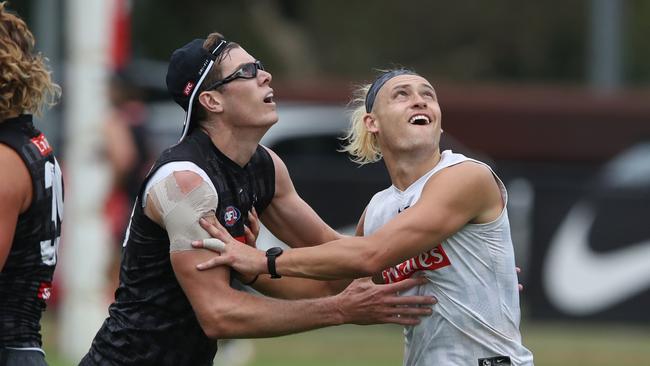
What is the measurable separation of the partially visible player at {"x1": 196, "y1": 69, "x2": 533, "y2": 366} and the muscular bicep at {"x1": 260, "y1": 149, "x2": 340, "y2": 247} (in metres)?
0.70

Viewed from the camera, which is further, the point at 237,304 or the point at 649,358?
the point at 649,358

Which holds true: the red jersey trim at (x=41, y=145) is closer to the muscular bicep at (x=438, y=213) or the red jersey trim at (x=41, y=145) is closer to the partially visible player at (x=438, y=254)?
the partially visible player at (x=438, y=254)

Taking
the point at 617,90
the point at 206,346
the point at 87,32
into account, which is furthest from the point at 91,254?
the point at 617,90

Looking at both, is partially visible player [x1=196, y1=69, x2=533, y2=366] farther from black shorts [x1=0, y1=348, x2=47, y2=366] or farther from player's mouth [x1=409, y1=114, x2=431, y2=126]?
black shorts [x1=0, y1=348, x2=47, y2=366]

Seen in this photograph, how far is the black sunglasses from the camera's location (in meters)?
5.98

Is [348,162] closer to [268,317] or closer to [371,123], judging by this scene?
[371,123]

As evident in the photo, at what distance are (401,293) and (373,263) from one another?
0.25m

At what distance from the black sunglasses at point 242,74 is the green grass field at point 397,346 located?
554cm

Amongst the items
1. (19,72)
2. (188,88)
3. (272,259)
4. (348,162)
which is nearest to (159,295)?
(272,259)

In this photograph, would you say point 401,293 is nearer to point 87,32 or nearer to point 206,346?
point 206,346

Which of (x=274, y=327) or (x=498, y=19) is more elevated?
(x=498, y=19)

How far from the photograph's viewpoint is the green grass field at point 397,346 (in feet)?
38.0

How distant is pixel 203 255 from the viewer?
5.69 m

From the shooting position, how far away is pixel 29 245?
18.1ft
